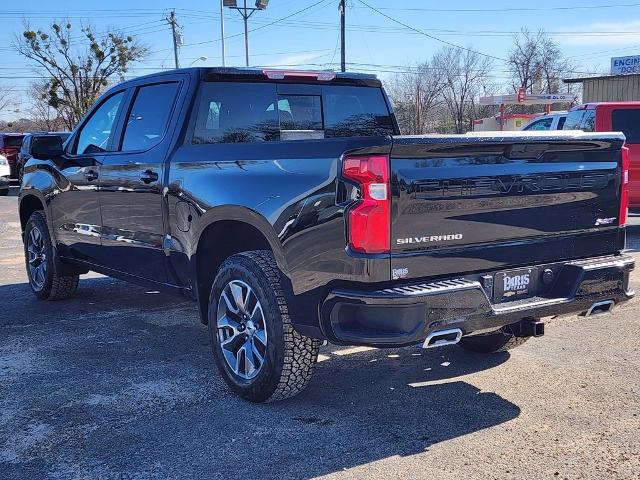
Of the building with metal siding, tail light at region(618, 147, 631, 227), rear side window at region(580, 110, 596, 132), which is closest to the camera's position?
tail light at region(618, 147, 631, 227)

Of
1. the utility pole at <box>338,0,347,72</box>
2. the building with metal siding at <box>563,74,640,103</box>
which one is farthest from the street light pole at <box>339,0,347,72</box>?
the building with metal siding at <box>563,74,640,103</box>

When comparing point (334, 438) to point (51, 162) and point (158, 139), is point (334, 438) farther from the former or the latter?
point (51, 162)

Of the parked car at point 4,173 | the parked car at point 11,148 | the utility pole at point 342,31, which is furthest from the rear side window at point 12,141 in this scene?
the utility pole at point 342,31

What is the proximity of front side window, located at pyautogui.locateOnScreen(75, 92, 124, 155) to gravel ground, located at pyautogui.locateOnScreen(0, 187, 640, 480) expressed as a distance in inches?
59.0

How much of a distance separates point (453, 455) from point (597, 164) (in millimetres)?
1835

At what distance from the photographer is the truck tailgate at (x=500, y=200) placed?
3.38 meters

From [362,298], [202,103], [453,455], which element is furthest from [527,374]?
[202,103]

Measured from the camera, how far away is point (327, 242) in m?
3.47

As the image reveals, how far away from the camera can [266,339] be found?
394 centimetres

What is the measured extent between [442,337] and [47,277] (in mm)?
4512

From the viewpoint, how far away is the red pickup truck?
35.3ft

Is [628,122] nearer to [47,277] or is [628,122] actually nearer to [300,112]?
[300,112]

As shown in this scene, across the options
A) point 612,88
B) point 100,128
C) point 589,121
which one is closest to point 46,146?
point 100,128

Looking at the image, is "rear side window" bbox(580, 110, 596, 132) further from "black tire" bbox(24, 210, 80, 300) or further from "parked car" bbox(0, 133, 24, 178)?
"parked car" bbox(0, 133, 24, 178)
